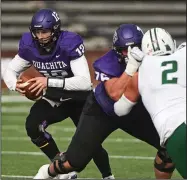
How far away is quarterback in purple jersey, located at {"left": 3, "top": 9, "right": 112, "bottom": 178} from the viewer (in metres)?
5.29

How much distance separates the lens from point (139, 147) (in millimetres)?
7492

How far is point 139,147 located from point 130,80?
3470 millimetres

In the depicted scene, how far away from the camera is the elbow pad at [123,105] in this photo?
416 cm

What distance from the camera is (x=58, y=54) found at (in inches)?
212

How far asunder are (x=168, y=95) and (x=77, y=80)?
146 cm

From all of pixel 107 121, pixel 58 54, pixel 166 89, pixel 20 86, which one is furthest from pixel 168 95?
pixel 20 86

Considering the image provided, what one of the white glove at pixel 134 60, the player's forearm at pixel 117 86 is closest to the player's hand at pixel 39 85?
the player's forearm at pixel 117 86

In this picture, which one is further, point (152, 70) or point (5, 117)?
point (5, 117)

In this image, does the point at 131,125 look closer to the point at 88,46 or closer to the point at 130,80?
the point at 130,80

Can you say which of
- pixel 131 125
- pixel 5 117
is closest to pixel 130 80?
pixel 131 125

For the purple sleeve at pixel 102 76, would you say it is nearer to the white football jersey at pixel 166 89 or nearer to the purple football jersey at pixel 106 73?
the purple football jersey at pixel 106 73

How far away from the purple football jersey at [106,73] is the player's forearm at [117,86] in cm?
16

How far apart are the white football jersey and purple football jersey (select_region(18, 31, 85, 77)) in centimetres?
145

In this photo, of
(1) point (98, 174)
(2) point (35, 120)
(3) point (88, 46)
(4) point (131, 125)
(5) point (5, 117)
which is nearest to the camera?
(4) point (131, 125)
